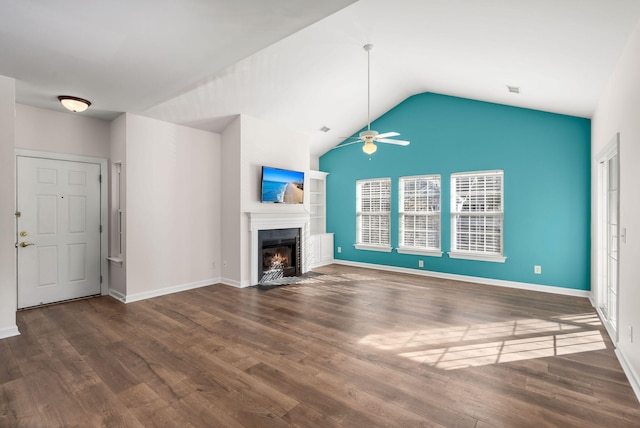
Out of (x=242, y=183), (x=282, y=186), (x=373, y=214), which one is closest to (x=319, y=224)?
(x=373, y=214)

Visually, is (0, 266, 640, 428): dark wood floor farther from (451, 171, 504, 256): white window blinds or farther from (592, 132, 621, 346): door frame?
(451, 171, 504, 256): white window blinds

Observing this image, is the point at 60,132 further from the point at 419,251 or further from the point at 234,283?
the point at 419,251

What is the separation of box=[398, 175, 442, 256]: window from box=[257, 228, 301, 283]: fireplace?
225 centimetres

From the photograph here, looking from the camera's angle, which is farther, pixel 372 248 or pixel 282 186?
pixel 372 248

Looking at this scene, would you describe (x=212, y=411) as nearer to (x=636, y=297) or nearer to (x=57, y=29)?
(x=57, y=29)

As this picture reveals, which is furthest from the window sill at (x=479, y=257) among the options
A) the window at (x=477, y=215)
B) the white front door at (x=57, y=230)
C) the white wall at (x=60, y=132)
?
the white wall at (x=60, y=132)

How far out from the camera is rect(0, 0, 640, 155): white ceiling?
2.28 m

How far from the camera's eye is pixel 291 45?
4215 mm

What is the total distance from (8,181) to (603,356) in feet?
20.0

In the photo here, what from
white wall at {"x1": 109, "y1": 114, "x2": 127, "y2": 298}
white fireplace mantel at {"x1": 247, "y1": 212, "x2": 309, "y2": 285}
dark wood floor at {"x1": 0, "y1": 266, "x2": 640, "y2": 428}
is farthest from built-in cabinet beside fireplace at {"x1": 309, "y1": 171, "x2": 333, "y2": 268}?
white wall at {"x1": 109, "y1": 114, "x2": 127, "y2": 298}

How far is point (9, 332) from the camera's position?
3.30 meters

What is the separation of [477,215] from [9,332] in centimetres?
681

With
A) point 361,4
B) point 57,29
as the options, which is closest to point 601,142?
point 361,4

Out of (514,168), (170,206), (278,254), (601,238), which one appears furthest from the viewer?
(278,254)
